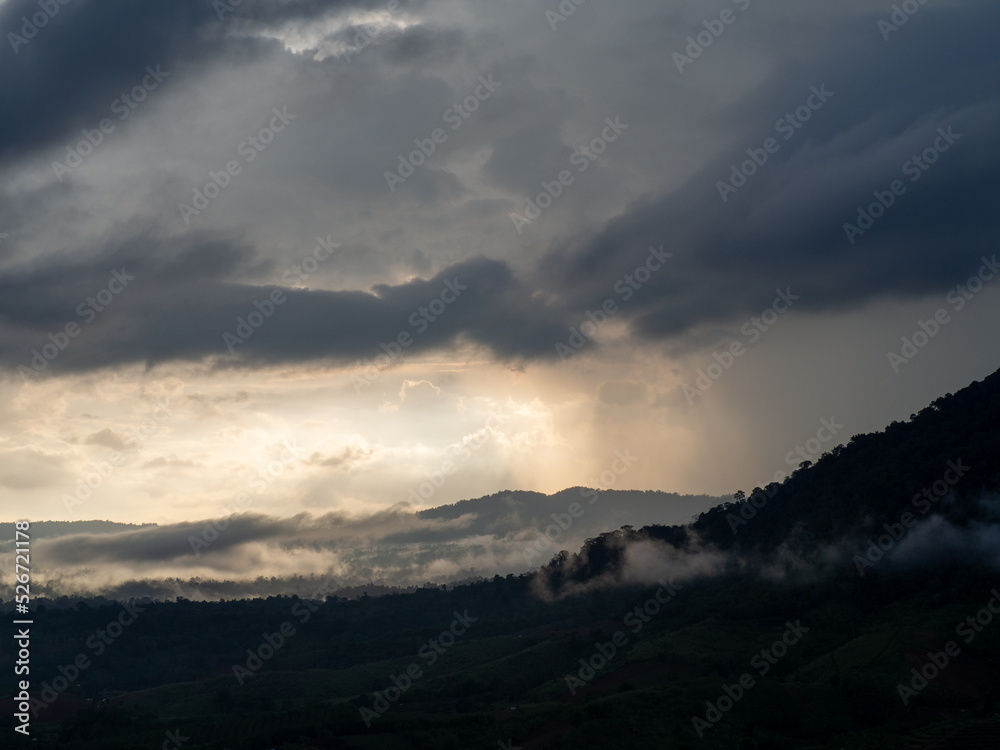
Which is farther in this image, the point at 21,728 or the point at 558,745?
the point at 21,728

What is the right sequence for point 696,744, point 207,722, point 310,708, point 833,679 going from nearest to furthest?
point 696,744 < point 833,679 < point 207,722 < point 310,708

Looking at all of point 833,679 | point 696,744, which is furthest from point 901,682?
point 696,744

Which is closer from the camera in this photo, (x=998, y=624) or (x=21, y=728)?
(x=998, y=624)

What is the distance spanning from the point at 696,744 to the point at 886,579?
9103 centimetres

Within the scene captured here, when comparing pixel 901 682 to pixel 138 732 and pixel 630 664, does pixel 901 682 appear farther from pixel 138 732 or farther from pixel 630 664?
pixel 138 732

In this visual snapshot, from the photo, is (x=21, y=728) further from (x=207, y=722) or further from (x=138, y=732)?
(x=207, y=722)

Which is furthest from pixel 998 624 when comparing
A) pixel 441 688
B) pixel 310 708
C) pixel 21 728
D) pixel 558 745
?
pixel 21 728

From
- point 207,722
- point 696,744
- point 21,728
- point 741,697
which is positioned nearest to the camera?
point 696,744

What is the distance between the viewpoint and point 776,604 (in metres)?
200

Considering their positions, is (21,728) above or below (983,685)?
above

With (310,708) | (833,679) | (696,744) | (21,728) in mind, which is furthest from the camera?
(310,708)

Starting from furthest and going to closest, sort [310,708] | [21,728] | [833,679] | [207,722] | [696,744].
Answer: [310,708]
[207,722]
[21,728]
[833,679]
[696,744]

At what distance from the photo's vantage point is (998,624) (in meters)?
149

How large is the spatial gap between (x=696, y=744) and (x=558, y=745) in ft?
64.4
